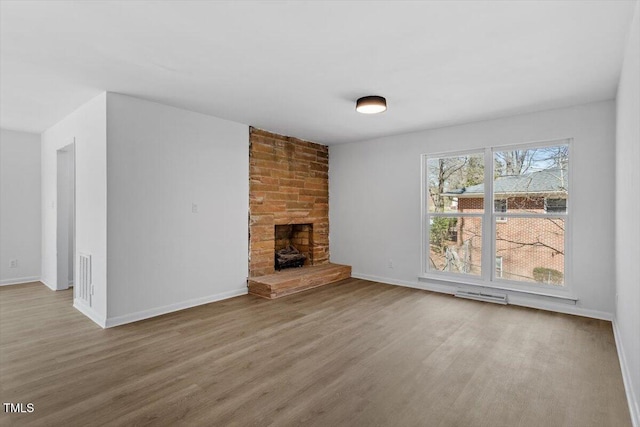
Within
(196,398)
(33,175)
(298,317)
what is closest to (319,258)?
(298,317)

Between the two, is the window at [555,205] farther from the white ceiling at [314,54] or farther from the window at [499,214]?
the white ceiling at [314,54]

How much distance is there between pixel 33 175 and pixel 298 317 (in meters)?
5.12

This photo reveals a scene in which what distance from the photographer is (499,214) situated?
441 centimetres

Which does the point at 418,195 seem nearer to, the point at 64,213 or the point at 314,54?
the point at 314,54

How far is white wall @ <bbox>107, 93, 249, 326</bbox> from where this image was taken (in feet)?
11.4

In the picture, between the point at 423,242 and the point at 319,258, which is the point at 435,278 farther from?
the point at 319,258

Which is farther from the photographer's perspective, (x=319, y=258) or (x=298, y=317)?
(x=319, y=258)

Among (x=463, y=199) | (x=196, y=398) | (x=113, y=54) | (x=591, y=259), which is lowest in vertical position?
(x=196, y=398)

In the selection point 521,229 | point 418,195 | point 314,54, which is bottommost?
point 521,229

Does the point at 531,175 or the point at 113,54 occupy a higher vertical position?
the point at 113,54

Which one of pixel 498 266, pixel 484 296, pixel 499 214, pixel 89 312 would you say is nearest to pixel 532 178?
pixel 499 214

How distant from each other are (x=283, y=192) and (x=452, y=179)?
8.80 ft

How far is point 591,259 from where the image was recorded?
373 cm

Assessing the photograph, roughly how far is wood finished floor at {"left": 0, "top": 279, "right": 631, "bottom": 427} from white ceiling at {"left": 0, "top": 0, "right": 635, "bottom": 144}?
2.47 m
